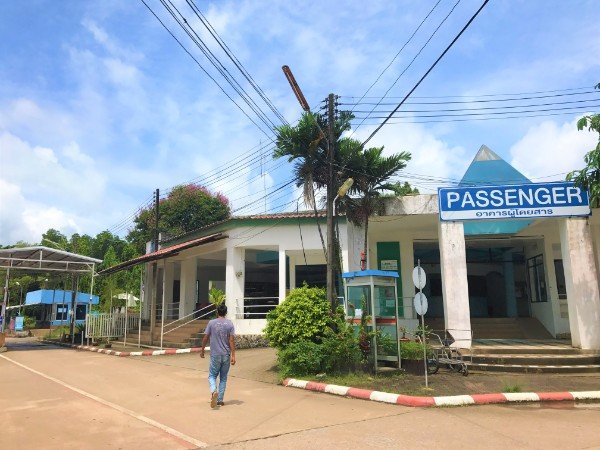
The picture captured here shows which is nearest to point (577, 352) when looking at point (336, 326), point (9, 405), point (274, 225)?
point (336, 326)

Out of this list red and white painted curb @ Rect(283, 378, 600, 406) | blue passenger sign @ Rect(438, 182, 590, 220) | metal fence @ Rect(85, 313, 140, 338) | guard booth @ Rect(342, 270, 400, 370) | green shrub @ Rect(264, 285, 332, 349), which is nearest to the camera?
red and white painted curb @ Rect(283, 378, 600, 406)

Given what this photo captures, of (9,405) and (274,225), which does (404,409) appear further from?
(274,225)

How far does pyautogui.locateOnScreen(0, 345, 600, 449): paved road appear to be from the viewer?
5.36 metres

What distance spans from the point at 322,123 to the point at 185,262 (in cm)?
1113

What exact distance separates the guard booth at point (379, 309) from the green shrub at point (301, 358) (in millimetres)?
1100

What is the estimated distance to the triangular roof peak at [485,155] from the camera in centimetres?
1566

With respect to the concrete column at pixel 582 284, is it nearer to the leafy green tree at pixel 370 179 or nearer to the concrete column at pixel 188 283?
the leafy green tree at pixel 370 179

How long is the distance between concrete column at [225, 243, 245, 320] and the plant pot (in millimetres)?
8037

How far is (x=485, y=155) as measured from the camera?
15.8 metres

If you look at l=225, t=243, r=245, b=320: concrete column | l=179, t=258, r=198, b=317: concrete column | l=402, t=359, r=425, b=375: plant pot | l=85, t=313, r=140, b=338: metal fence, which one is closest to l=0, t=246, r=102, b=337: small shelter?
l=85, t=313, r=140, b=338: metal fence

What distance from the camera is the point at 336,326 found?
10281mm

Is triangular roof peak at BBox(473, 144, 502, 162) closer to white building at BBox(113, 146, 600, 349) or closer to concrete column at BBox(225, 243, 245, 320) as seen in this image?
white building at BBox(113, 146, 600, 349)

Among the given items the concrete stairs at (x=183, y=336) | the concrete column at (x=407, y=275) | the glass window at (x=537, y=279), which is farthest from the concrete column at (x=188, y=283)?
the glass window at (x=537, y=279)

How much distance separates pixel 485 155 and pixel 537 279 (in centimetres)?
490
